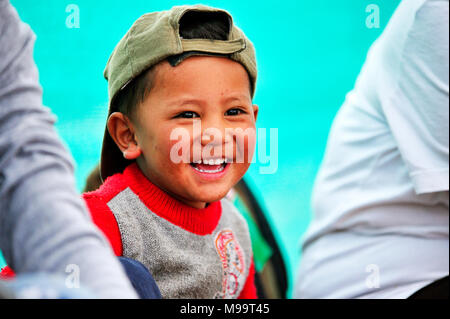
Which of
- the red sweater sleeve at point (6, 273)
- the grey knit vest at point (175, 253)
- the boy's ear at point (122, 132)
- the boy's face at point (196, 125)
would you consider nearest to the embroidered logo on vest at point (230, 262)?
the grey knit vest at point (175, 253)

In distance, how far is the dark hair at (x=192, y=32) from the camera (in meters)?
1.04

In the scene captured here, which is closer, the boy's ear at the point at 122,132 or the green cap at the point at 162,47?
the green cap at the point at 162,47

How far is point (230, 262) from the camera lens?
3.94 feet

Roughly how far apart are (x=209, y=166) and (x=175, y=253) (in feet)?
0.63

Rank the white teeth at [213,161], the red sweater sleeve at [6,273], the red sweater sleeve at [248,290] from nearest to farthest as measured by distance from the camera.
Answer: the red sweater sleeve at [6,273] < the white teeth at [213,161] < the red sweater sleeve at [248,290]

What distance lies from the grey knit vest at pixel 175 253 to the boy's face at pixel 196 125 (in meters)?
0.09

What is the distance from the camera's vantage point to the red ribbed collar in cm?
110

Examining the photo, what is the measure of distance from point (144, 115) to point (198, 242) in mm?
302

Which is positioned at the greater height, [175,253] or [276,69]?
[276,69]

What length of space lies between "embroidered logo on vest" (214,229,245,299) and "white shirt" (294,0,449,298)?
204 millimetres

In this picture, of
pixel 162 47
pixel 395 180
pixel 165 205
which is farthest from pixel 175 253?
pixel 395 180

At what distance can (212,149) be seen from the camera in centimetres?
104

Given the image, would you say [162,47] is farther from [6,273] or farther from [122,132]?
[6,273]

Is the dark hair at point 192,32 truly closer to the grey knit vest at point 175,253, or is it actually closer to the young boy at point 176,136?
the young boy at point 176,136
